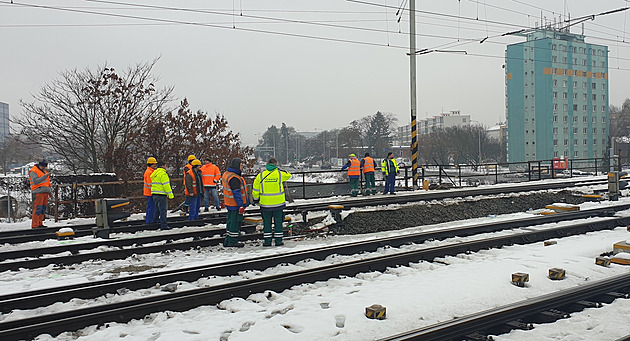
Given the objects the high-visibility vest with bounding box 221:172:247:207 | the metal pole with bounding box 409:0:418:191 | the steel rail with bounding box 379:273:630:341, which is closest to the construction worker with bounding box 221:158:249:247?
the high-visibility vest with bounding box 221:172:247:207

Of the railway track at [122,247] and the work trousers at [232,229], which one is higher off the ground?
the work trousers at [232,229]

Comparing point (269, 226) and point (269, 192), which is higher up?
point (269, 192)

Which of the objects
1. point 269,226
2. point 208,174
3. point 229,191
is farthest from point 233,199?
point 208,174

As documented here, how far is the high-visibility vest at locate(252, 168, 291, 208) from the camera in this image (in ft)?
32.9

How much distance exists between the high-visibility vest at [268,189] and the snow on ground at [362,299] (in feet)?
3.86

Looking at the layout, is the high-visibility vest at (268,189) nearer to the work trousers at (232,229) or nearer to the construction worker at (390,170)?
the work trousers at (232,229)

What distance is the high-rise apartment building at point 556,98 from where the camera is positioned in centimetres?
7094

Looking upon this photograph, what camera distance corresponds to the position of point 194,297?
6238mm

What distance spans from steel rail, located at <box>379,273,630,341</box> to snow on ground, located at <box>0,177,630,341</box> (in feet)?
0.85

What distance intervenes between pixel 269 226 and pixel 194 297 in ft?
13.4

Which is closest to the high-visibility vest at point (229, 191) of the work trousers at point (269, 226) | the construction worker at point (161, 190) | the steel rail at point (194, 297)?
the work trousers at point (269, 226)

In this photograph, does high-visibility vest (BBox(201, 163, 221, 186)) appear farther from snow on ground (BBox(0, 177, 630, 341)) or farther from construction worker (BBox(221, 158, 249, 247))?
snow on ground (BBox(0, 177, 630, 341))

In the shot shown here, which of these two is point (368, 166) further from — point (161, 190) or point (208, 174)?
point (161, 190)

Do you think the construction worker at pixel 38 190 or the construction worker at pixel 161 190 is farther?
the construction worker at pixel 38 190
